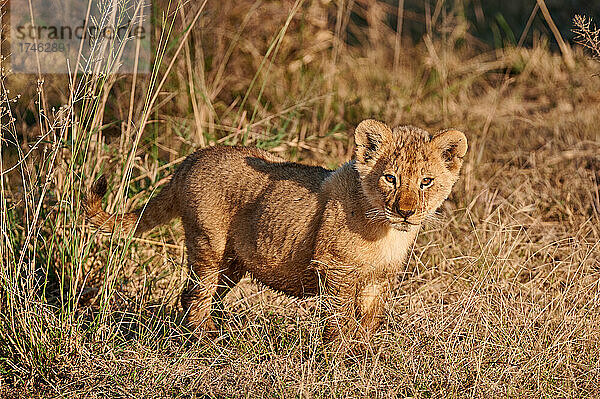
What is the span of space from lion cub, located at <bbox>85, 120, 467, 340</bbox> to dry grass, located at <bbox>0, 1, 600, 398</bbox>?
0.17 m

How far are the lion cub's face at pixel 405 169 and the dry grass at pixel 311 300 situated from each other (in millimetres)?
635

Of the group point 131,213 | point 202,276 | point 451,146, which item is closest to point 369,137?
point 451,146

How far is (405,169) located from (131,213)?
177cm

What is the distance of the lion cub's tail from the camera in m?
A: 4.35

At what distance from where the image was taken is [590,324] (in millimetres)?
4004

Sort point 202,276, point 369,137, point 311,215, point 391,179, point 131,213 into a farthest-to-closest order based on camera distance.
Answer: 1. point 131,213
2. point 202,276
3. point 311,215
4. point 369,137
5. point 391,179

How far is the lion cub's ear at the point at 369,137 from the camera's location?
3.80 m

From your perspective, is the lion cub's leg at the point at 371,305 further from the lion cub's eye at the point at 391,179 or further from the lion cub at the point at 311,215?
the lion cub's eye at the point at 391,179

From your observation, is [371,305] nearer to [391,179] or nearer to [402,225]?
[402,225]

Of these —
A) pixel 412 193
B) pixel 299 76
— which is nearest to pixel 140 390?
pixel 412 193

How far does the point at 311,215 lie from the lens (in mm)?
4102

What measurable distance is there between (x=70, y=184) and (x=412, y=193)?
1.81 meters

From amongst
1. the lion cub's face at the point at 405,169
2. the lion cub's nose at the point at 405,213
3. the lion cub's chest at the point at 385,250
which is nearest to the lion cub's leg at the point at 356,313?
the lion cub's chest at the point at 385,250

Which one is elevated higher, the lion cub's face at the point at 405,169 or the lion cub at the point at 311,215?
the lion cub's face at the point at 405,169
